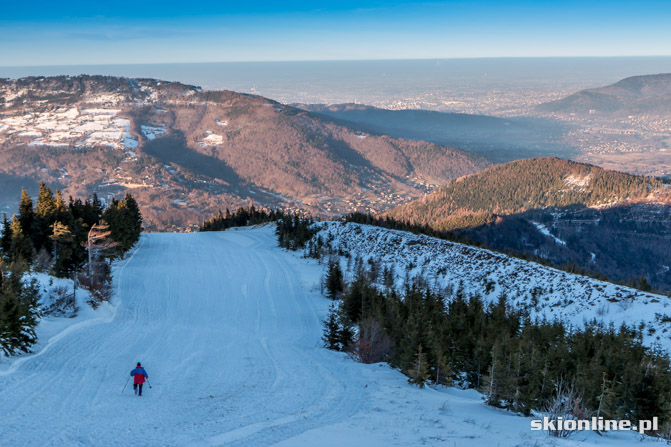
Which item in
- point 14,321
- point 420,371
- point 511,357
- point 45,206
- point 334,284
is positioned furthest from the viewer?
point 334,284

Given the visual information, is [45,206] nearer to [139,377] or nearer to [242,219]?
[139,377]

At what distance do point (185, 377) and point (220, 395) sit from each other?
9.59 ft

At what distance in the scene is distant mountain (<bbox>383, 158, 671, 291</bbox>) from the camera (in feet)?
360

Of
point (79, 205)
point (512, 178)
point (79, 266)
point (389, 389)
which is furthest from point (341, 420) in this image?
point (512, 178)

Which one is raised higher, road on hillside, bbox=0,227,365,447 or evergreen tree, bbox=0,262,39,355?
evergreen tree, bbox=0,262,39,355

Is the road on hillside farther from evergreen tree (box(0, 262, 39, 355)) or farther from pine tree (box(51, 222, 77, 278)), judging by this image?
pine tree (box(51, 222, 77, 278))

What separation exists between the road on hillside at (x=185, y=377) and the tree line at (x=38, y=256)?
5.09 ft

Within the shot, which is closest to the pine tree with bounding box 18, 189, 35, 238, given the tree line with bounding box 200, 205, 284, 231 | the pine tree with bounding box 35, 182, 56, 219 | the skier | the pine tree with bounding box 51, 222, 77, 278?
the pine tree with bounding box 35, 182, 56, 219

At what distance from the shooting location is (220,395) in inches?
667

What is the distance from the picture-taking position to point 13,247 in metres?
32.8

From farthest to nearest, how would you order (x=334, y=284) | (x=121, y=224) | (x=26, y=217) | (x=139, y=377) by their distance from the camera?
(x=121, y=224) → (x=334, y=284) → (x=26, y=217) → (x=139, y=377)

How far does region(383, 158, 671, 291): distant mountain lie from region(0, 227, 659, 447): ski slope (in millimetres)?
50883

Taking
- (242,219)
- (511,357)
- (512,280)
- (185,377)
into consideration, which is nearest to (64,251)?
(185,377)

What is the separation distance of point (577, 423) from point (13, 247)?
35.5 metres
